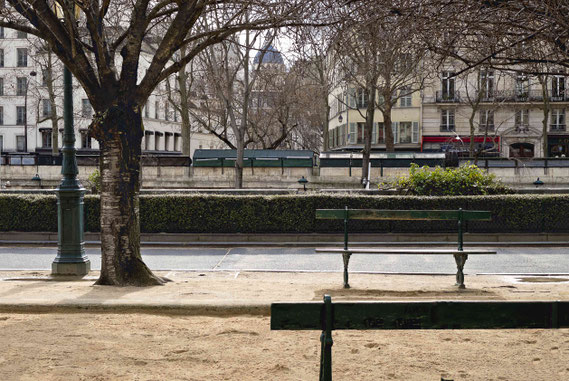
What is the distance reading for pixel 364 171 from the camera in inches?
1222

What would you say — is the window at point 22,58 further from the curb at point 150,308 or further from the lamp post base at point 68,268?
the curb at point 150,308

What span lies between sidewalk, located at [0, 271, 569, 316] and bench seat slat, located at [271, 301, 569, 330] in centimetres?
360

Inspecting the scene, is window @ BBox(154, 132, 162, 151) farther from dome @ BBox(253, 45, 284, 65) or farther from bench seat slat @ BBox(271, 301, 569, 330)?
bench seat slat @ BBox(271, 301, 569, 330)

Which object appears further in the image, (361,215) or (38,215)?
(38,215)

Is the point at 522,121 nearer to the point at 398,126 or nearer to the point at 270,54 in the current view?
the point at 398,126

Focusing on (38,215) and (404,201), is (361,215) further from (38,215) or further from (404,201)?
(38,215)

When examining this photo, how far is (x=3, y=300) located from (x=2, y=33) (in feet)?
239

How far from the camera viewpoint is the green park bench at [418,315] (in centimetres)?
380

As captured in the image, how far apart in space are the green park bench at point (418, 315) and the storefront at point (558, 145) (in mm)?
59301

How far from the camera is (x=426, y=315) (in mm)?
3842

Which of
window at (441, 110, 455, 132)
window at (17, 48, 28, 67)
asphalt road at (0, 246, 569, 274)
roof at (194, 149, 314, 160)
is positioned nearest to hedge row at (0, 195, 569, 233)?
asphalt road at (0, 246, 569, 274)

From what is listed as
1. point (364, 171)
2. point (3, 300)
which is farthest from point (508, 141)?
point (3, 300)

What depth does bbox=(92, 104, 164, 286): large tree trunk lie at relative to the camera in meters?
9.76

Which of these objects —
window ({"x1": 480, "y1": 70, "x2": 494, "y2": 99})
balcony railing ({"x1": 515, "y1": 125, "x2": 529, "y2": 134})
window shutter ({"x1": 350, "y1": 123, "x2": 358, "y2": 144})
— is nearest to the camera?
window ({"x1": 480, "y1": 70, "x2": 494, "y2": 99})
